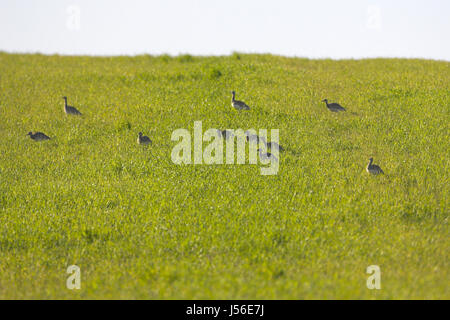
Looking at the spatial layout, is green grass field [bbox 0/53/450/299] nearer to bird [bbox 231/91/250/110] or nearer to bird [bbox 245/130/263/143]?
bird [bbox 231/91/250/110]

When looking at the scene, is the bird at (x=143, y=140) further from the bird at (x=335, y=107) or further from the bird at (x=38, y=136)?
the bird at (x=335, y=107)

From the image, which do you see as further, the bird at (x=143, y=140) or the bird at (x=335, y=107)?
the bird at (x=335, y=107)

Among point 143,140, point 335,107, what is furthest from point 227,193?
point 335,107

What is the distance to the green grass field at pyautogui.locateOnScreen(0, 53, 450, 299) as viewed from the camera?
31.5 ft

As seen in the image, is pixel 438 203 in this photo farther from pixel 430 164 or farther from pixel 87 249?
pixel 87 249

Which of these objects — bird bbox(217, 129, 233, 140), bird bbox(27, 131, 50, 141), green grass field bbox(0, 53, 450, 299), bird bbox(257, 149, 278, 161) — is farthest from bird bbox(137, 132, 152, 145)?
bird bbox(257, 149, 278, 161)

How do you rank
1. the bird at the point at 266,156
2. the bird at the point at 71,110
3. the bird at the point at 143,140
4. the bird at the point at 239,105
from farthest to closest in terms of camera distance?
the bird at the point at 71,110 → the bird at the point at 239,105 → the bird at the point at 143,140 → the bird at the point at 266,156

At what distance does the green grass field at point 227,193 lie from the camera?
9.61 meters

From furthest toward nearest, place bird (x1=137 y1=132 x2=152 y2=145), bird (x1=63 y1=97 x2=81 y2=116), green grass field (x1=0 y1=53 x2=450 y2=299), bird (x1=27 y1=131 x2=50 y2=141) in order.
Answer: bird (x1=63 y1=97 x2=81 y2=116) < bird (x1=27 y1=131 x2=50 y2=141) < bird (x1=137 y1=132 x2=152 y2=145) < green grass field (x1=0 y1=53 x2=450 y2=299)

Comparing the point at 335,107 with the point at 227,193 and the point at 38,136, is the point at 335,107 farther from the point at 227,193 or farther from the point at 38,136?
the point at 38,136

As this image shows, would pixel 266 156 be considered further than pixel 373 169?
Yes

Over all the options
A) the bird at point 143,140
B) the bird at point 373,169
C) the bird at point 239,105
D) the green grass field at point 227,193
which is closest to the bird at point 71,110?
the green grass field at point 227,193

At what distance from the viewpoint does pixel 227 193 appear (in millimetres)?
13648
